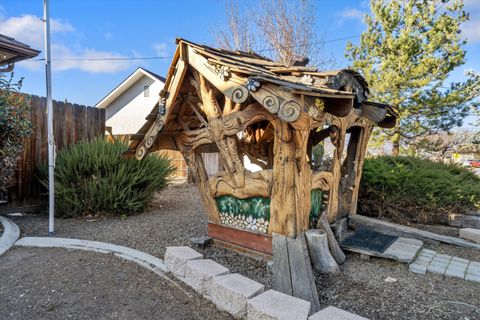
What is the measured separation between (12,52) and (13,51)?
72 mm

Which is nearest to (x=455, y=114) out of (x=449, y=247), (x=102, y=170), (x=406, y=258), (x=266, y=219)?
(x=449, y=247)

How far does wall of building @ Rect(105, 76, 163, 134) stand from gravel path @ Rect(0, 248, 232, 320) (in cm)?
1392

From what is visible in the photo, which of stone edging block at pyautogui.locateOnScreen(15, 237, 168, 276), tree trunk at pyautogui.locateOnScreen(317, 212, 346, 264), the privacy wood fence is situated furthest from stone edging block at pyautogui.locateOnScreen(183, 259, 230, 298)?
the privacy wood fence

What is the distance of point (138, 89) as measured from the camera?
676 inches

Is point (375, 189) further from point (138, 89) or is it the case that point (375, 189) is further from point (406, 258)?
point (138, 89)

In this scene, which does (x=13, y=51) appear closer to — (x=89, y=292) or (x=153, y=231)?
(x=153, y=231)

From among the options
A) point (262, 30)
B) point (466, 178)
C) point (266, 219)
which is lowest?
point (266, 219)

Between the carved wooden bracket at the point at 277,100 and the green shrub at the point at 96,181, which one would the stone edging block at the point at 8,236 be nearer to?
the green shrub at the point at 96,181

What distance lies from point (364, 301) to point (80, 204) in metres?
4.91

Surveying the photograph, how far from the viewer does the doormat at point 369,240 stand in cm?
370

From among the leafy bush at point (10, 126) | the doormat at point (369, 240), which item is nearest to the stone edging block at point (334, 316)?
the doormat at point (369, 240)

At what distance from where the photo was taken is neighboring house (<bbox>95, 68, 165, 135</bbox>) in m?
16.5

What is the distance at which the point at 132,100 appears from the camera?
680 inches

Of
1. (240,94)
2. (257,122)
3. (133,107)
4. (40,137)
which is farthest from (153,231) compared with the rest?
(133,107)
